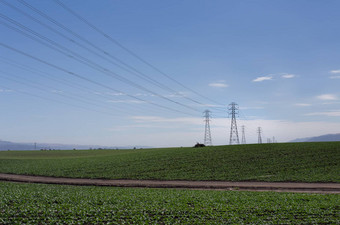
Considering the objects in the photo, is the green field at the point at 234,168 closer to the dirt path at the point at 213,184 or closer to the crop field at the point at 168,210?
the dirt path at the point at 213,184

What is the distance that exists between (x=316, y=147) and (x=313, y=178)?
34258 mm

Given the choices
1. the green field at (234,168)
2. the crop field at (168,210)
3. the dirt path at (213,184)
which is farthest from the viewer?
the green field at (234,168)

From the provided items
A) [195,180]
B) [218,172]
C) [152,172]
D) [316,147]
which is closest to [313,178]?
[218,172]

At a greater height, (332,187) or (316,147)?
(316,147)

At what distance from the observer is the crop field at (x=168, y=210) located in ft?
70.6

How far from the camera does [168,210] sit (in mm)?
24047

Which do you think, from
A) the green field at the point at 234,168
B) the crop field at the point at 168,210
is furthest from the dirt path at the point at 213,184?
the crop field at the point at 168,210

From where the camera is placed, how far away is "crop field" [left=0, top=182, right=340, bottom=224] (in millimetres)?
21531

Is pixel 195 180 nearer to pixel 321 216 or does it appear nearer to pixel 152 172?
pixel 152 172

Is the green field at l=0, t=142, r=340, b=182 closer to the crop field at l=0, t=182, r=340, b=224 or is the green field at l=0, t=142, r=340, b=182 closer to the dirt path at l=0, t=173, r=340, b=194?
the dirt path at l=0, t=173, r=340, b=194

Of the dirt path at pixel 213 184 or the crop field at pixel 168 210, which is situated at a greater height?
the crop field at pixel 168 210

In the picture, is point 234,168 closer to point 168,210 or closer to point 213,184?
point 213,184

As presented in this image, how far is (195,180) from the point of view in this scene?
48.5 meters

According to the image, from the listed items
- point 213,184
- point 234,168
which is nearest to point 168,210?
point 213,184
